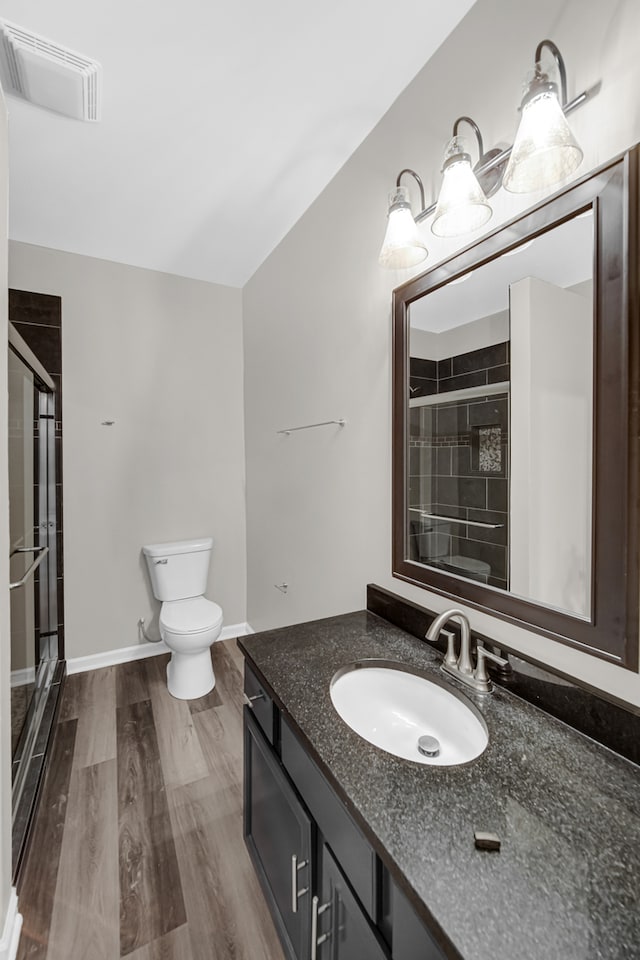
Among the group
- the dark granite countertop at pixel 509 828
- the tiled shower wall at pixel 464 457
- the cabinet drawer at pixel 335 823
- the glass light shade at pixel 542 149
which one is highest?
the glass light shade at pixel 542 149

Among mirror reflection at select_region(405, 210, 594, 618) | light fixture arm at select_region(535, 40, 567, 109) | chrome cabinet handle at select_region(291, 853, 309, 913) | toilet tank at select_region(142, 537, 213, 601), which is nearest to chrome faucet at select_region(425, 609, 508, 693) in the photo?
mirror reflection at select_region(405, 210, 594, 618)

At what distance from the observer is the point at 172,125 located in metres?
1.59

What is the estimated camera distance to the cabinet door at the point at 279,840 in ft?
3.12

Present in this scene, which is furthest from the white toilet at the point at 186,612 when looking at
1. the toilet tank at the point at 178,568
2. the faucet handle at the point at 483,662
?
the faucet handle at the point at 483,662

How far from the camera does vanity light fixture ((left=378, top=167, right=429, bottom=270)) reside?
127 cm

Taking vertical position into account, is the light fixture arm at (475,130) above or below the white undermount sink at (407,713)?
above

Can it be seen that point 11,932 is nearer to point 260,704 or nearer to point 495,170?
point 260,704

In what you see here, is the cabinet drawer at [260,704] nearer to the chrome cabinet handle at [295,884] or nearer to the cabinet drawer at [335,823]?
the cabinet drawer at [335,823]

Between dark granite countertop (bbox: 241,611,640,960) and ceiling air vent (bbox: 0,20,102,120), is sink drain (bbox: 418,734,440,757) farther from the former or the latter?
ceiling air vent (bbox: 0,20,102,120)

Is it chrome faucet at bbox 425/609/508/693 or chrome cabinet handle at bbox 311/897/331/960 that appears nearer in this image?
chrome cabinet handle at bbox 311/897/331/960

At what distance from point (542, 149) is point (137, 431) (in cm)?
248

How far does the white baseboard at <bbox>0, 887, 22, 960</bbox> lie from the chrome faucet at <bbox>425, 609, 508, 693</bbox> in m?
1.31

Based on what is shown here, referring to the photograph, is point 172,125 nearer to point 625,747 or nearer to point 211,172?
point 211,172

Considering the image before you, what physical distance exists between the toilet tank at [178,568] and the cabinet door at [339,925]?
77.4 inches
